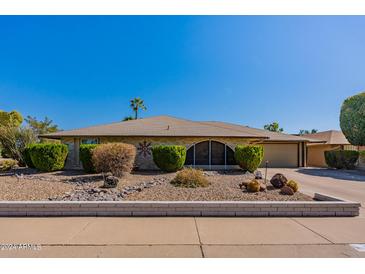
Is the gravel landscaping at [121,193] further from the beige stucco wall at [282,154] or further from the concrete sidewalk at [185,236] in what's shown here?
the beige stucco wall at [282,154]

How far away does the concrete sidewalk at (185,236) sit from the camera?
3.51 m

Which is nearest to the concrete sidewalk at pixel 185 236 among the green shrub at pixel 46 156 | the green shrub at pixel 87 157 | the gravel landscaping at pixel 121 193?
the gravel landscaping at pixel 121 193

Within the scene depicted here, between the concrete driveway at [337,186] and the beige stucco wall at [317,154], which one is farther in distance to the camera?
the beige stucco wall at [317,154]

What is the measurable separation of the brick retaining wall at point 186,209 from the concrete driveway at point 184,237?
214 mm

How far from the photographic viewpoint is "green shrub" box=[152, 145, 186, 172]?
1166cm

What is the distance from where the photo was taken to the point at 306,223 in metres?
4.81

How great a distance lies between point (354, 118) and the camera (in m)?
18.3

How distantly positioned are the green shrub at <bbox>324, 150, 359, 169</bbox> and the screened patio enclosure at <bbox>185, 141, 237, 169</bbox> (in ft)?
34.1

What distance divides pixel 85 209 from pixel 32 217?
125 cm

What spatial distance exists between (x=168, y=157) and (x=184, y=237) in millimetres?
7710

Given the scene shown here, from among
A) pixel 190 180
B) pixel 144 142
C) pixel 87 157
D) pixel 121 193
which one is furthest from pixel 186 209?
pixel 144 142

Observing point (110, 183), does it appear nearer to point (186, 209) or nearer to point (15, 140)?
point (186, 209)

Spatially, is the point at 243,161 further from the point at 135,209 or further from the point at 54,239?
the point at 54,239

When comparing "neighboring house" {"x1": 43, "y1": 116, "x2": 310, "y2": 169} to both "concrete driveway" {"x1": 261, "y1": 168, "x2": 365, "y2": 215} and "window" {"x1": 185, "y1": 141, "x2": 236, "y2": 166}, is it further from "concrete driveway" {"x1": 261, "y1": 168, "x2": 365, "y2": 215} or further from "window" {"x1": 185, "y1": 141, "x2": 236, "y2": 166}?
"concrete driveway" {"x1": 261, "y1": 168, "x2": 365, "y2": 215}
